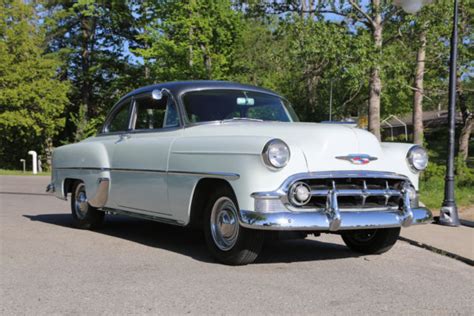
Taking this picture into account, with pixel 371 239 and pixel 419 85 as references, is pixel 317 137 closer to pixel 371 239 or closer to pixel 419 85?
pixel 371 239

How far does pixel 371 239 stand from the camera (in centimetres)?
657

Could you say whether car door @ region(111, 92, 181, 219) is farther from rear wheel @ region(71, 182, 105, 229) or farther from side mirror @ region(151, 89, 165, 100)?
rear wheel @ region(71, 182, 105, 229)

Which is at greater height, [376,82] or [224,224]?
[376,82]

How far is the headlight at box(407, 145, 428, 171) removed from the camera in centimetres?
591

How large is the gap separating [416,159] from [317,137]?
3.91ft

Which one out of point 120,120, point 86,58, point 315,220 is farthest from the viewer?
point 86,58

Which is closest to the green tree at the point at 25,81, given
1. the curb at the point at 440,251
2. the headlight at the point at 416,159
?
the curb at the point at 440,251

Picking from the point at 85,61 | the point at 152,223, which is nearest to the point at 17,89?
the point at 85,61

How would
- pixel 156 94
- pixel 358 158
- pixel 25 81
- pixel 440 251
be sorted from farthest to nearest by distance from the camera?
1. pixel 25 81
2. pixel 440 251
3. pixel 156 94
4. pixel 358 158

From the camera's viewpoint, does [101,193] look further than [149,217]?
Yes

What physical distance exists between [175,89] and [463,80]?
84.3ft

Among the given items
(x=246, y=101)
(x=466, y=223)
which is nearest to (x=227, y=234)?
(x=246, y=101)

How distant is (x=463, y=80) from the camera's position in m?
29.1

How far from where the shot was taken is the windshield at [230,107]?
21.2ft
